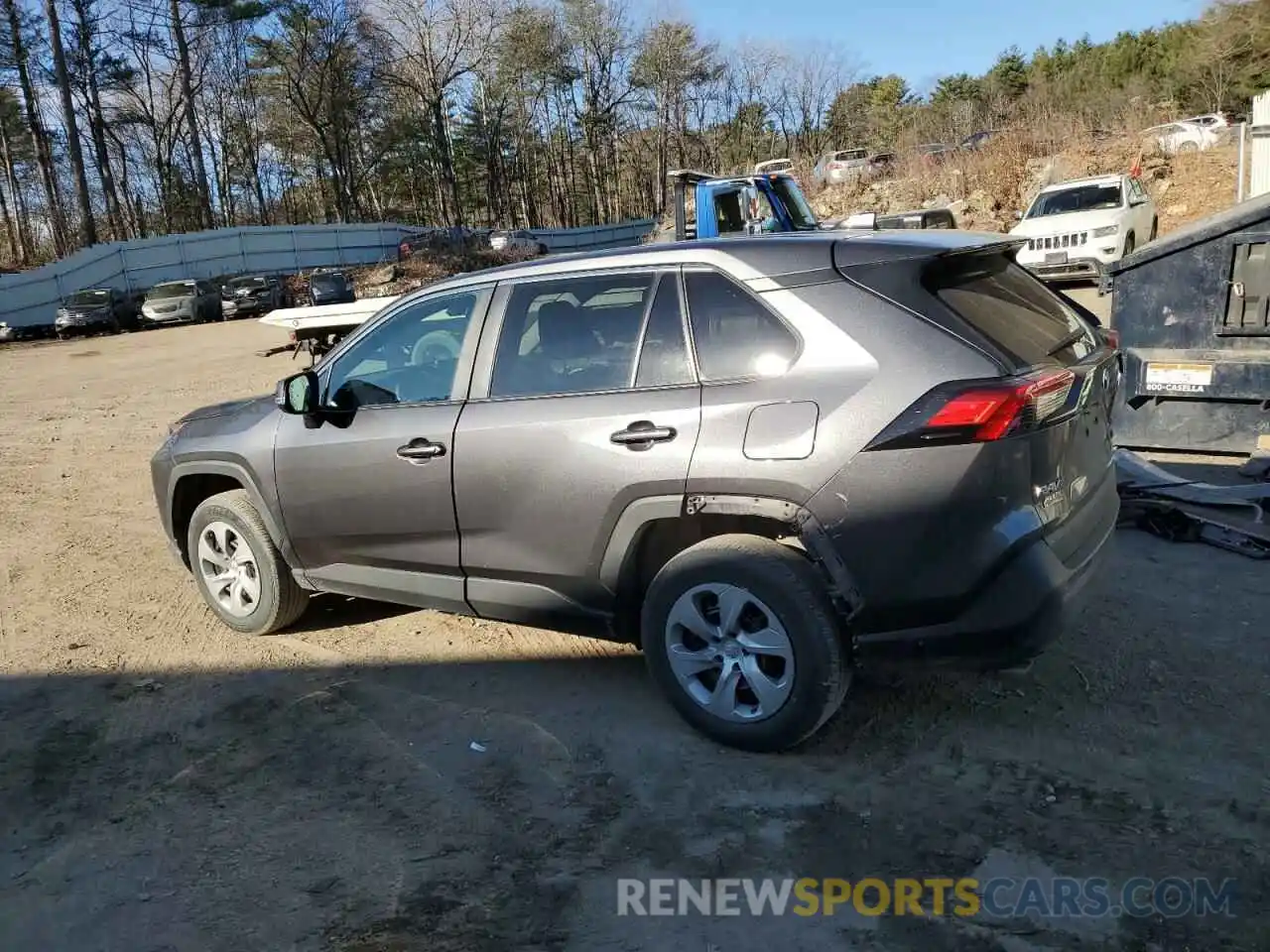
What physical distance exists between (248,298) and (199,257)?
29.9ft

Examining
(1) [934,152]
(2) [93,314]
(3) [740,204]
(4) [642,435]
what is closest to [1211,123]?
(1) [934,152]

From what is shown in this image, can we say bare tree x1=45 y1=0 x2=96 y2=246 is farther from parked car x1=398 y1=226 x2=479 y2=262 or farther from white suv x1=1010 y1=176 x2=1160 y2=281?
white suv x1=1010 y1=176 x2=1160 y2=281

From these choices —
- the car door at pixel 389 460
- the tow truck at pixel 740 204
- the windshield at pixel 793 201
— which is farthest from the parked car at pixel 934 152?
the car door at pixel 389 460

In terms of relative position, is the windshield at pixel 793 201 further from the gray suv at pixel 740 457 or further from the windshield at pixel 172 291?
the windshield at pixel 172 291

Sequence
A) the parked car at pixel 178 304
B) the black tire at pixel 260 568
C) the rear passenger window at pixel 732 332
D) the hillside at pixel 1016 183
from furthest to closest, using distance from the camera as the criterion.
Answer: the parked car at pixel 178 304 < the hillside at pixel 1016 183 < the black tire at pixel 260 568 < the rear passenger window at pixel 732 332

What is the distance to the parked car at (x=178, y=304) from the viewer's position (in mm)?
29891

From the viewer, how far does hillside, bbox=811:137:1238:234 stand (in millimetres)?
23328

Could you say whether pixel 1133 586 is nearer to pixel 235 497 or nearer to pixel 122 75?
pixel 235 497

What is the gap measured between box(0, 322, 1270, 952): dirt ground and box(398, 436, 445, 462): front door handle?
3.35ft

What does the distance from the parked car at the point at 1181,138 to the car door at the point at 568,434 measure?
26752 millimetres

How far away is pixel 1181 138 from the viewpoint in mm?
26219

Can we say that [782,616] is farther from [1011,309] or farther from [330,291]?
[330,291]

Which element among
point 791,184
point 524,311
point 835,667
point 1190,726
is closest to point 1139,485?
point 1190,726

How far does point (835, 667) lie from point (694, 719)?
61 cm
